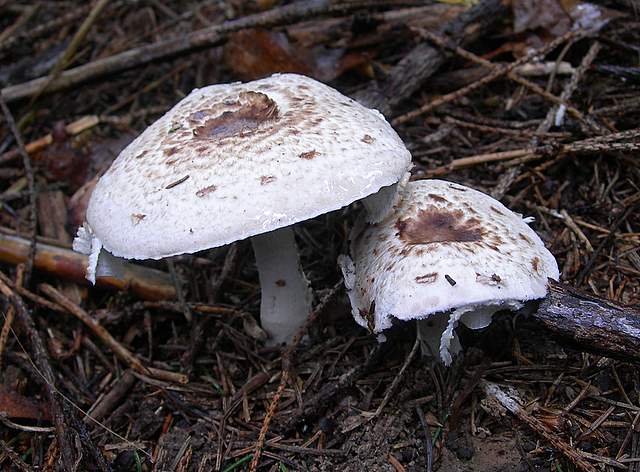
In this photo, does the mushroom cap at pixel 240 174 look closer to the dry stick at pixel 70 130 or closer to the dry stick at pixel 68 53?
the dry stick at pixel 70 130

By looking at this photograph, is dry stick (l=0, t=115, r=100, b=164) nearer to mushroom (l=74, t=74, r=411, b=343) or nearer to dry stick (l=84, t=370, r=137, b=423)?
mushroom (l=74, t=74, r=411, b=343)

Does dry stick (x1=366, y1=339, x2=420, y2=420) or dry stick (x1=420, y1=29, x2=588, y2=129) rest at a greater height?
dry stick (x1=420, y1=29, x2=588, y2=129)

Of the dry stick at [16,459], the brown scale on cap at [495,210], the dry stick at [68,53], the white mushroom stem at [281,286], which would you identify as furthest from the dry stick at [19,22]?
the brown scale on cap at [495,210]

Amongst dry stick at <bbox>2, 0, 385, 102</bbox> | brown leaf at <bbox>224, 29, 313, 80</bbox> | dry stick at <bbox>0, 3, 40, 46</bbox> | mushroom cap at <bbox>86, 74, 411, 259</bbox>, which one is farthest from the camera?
dry stick at <bbox>0, 3, 40, 46</bbox>

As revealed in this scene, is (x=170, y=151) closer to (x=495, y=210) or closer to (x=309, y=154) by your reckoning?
(x=309, y=154)

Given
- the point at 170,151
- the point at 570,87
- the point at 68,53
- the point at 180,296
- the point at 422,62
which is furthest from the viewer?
the point at 68,53

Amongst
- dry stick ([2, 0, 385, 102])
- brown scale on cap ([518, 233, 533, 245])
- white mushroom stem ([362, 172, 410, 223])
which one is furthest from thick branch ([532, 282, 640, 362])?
dry stick ([2, 0, 385, 102])

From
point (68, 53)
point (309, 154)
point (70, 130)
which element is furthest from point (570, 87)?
point (68, 53)
